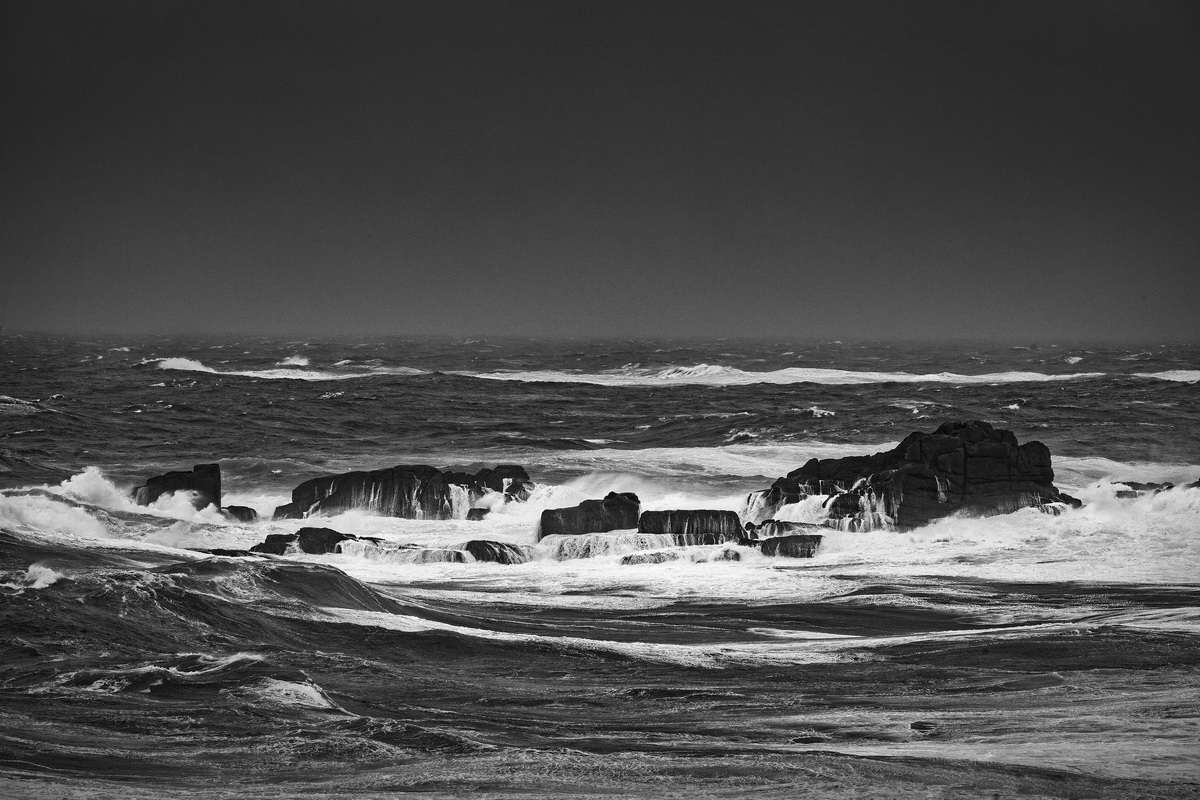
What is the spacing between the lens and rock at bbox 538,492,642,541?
939 inches

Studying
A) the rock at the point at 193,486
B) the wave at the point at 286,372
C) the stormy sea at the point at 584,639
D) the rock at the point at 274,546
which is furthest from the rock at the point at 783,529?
the wave at the point at 286,372

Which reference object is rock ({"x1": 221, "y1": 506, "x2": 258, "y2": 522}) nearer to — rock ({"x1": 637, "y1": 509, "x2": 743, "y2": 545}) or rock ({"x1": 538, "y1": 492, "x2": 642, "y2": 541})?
rock ({"x1": 538, "y1": 492, "x2": 642, "y2": 541})

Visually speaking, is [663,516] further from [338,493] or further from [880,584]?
[338,493]

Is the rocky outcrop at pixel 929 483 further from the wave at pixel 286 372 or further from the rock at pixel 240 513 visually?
the wave at pixel 286 372

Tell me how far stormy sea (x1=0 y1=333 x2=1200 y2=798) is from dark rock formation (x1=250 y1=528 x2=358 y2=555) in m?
0.09

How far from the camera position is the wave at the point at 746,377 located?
74.8m

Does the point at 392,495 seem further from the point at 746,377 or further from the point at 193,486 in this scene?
the point at 746,377

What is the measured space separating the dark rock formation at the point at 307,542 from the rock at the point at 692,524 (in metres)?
5.46

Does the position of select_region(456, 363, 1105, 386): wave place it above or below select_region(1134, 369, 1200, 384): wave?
below

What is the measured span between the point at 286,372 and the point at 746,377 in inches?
1168

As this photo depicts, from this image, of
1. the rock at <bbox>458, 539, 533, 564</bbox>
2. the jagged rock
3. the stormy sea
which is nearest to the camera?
the stormy sea

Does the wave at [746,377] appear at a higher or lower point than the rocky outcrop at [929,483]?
higher

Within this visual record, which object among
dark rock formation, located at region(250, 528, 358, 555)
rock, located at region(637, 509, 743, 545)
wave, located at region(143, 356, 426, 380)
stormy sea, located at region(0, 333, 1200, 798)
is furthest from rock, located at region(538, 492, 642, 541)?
wave, located at region(143, 356, 426, 380)

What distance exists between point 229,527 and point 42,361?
67.8m
